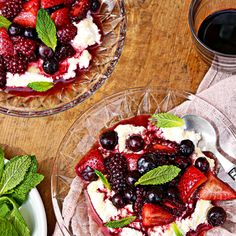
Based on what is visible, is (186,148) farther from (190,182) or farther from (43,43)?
(43,43)

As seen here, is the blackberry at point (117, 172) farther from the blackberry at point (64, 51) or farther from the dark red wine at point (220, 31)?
the dark red wine at point (220, 31)

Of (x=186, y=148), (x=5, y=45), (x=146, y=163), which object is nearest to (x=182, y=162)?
(x=186, y=148)

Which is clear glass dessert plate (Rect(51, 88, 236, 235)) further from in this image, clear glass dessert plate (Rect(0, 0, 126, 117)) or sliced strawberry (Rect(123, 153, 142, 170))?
sliced strawberry (Rect(123, 153, 142, 170))

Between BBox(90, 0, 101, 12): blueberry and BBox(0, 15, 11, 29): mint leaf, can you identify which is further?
BBox(90, 0, 101, 12): blueberry

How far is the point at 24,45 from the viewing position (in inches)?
107

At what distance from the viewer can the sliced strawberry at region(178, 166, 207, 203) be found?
255 centimetres

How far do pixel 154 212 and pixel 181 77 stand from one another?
29.2 inches

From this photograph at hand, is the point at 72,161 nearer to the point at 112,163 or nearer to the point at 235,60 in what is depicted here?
the point at 112,163

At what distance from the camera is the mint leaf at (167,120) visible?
268 centimetres

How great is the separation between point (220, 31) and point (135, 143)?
2.28 ft

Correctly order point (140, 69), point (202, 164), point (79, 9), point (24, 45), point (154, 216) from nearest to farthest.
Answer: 1. point (154, 216)
2. point (202, 164)
3. point (24, 45)
4. point (79, 9)
5. point (140, 69)

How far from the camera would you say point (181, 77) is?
2.93 m

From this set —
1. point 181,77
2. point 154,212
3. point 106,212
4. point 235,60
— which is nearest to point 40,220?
point 106,212

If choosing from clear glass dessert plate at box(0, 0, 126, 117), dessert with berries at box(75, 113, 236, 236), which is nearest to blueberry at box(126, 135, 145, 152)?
dessert with berries at box(75, 113, 236, 236)
